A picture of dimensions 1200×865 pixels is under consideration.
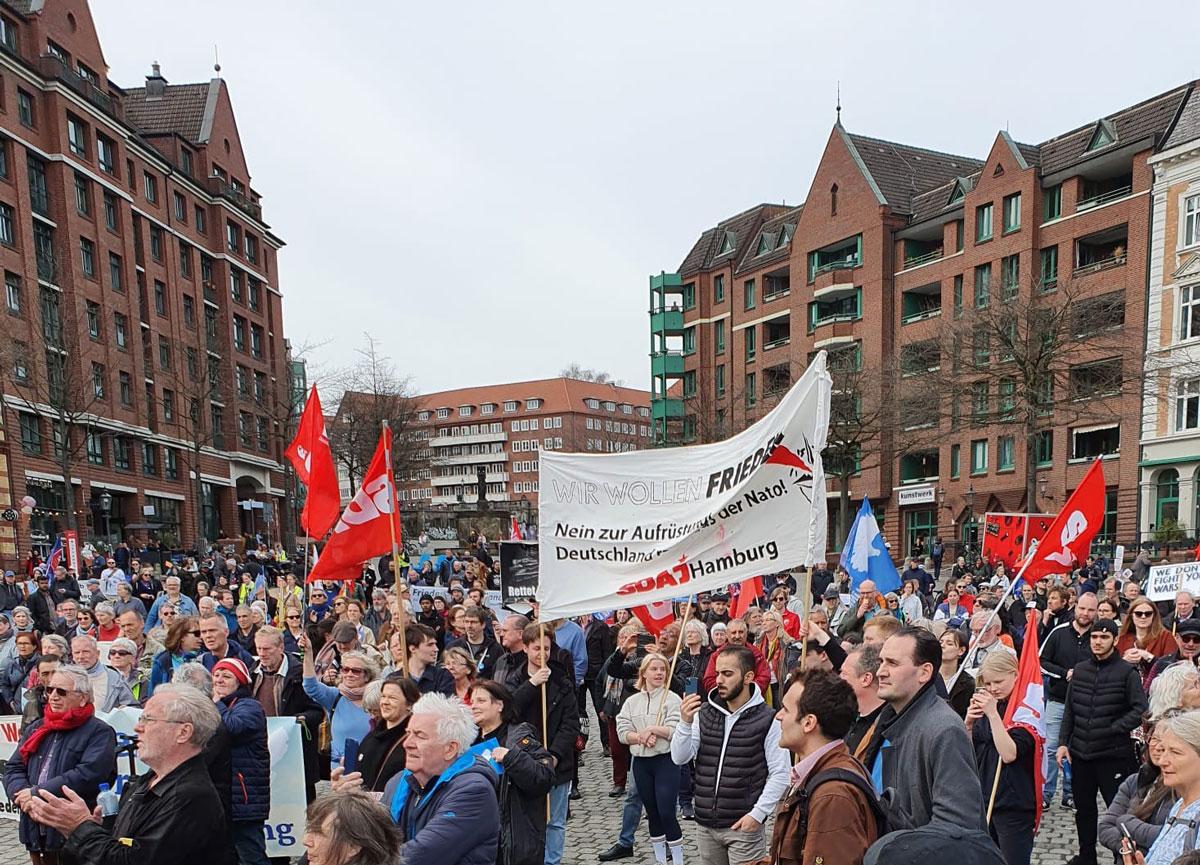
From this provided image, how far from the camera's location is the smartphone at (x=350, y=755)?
558 cm

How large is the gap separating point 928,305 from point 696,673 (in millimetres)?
→ 41015

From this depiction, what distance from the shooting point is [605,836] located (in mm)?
7672

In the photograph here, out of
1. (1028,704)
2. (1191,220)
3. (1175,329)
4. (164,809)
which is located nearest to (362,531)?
(164,809)

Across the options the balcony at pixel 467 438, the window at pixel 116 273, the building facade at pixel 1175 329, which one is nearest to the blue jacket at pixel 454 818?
the building facade at pixel 1175 329

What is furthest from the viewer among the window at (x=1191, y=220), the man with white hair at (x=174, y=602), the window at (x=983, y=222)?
the window at (x=983, y=222)

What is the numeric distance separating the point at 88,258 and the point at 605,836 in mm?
43390

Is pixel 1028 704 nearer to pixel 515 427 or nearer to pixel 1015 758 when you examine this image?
pixel 1015 758

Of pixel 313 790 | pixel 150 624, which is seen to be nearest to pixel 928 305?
pixel 150 624

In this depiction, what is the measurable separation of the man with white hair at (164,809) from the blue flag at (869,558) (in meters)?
8.92

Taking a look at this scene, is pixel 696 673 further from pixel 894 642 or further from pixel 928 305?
pixel 928 305

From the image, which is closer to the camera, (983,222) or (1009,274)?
(1009,274)

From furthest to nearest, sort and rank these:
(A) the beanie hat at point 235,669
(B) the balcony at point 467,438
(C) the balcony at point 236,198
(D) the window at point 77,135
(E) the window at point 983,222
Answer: (B) the balcony at point 467,438 < (C) the balcony at point 236,198 < (E) the window at point 983,222 < (D) the window at point 77,135 < (A) the beanie hat at point 235,669

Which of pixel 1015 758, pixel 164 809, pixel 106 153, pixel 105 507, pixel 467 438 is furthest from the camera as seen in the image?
pixel 467 438

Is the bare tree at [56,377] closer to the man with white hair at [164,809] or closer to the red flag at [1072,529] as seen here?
the man with white hair at [164,809]
